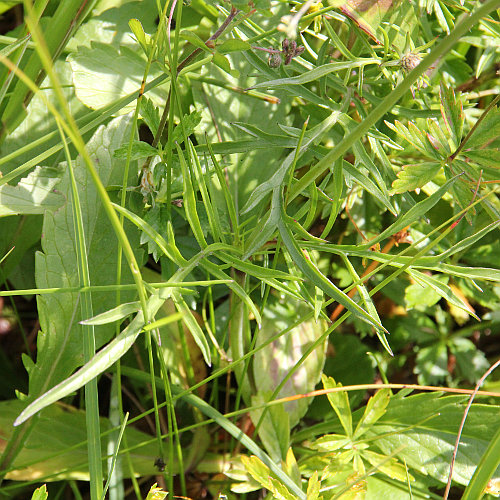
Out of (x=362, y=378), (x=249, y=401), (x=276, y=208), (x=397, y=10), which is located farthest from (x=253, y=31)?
(x=362, y=378)

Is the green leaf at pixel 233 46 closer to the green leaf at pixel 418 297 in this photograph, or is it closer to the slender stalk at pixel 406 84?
the slender stalk at pixel 406 84

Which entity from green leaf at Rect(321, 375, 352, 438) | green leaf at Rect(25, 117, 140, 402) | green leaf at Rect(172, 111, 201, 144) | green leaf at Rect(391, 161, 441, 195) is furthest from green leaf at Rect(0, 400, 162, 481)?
green leaf at Rect(391, 161, 441, 195)

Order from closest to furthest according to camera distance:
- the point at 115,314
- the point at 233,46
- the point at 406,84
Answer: the point at 406,84, the point at 115,314, the point at 233,46

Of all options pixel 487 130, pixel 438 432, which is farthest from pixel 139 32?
pixel 438 432

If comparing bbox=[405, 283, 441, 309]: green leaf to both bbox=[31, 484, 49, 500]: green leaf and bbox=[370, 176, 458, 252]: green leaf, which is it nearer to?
bbox=[370, 176, 458, 252]: green leaf

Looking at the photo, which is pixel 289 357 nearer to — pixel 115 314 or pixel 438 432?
pixel 438 432

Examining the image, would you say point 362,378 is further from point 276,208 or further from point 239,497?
point 276,208

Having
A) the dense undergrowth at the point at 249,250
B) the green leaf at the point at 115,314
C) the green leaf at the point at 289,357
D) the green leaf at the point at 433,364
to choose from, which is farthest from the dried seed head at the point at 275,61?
→ the green leaf at the point at 433,364
